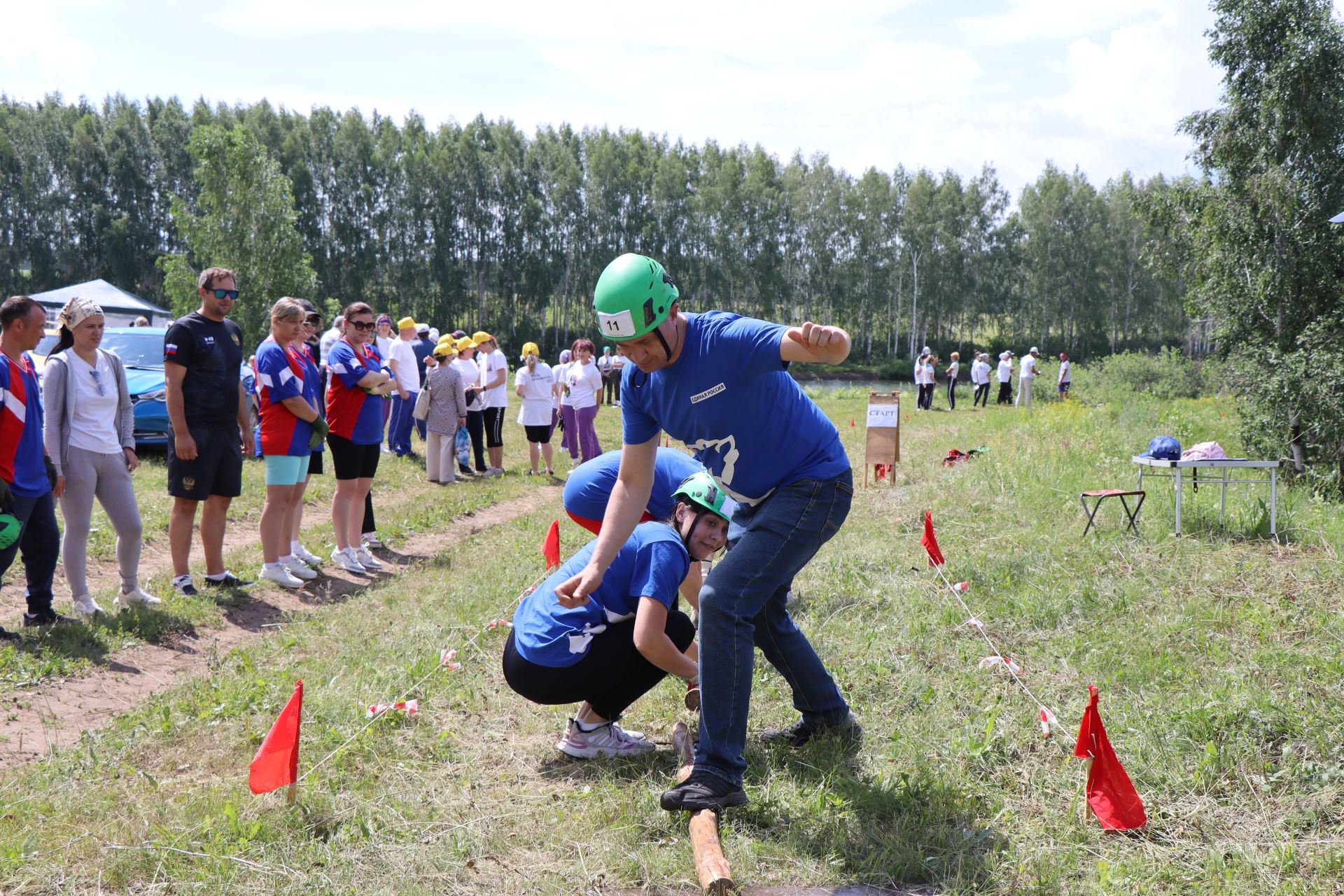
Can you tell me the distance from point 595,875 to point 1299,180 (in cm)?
1654

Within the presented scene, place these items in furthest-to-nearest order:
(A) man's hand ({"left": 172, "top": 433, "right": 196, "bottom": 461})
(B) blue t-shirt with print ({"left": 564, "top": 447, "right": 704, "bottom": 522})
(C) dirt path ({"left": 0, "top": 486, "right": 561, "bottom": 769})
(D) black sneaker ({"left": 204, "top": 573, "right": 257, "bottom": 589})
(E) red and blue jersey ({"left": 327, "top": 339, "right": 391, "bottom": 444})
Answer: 1. (E) red and blue jersey ({"left": 327, "top": 339, "right": 391, "bottom": 444})
2. (D) black sneaker ({"left": 204, "top": 573, "right": 257, "bottom": 589})
3. (A) man's hand ({"left": 172, "top": 433, "right": 196, "bottom": 461})
4. (B) blue t-shirt with print ({"left": 564, "top": 447, "right": 704, "bottom": 522})
5. (C) dirt path ({"left": 0, "top": 486, "right": 561, "bottom": 769})

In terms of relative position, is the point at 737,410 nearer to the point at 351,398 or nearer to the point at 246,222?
Result: the point at 351,398

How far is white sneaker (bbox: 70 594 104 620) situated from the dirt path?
1.75 ft

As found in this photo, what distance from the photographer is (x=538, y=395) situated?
12.7 meters

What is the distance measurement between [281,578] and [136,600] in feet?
3.34

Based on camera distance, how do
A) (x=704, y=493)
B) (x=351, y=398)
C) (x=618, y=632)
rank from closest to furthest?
1. (x=704, y=493)
2. (x=618, y=632)
3. (x=351, y=398)

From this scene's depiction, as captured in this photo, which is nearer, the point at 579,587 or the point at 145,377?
the point at 579,587

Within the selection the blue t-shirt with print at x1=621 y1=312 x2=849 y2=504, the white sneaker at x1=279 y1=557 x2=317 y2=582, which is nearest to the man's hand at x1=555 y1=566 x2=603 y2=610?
the blue t-shirt with print at x1=621 y1=312 x2=849 y2=504

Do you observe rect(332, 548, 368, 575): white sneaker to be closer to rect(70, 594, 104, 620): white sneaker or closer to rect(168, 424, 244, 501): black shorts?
rect(168, 424, 244, 501): black shorts

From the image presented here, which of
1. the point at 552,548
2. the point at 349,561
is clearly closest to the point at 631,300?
the point at 552,548

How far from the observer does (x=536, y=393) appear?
12703mm

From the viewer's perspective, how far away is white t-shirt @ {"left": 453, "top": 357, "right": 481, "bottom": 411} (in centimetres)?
1270

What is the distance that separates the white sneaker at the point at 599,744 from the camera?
3848mm

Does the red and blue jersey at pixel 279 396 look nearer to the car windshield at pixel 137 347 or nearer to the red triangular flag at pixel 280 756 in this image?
the red triangular flag at pixel 280 756
